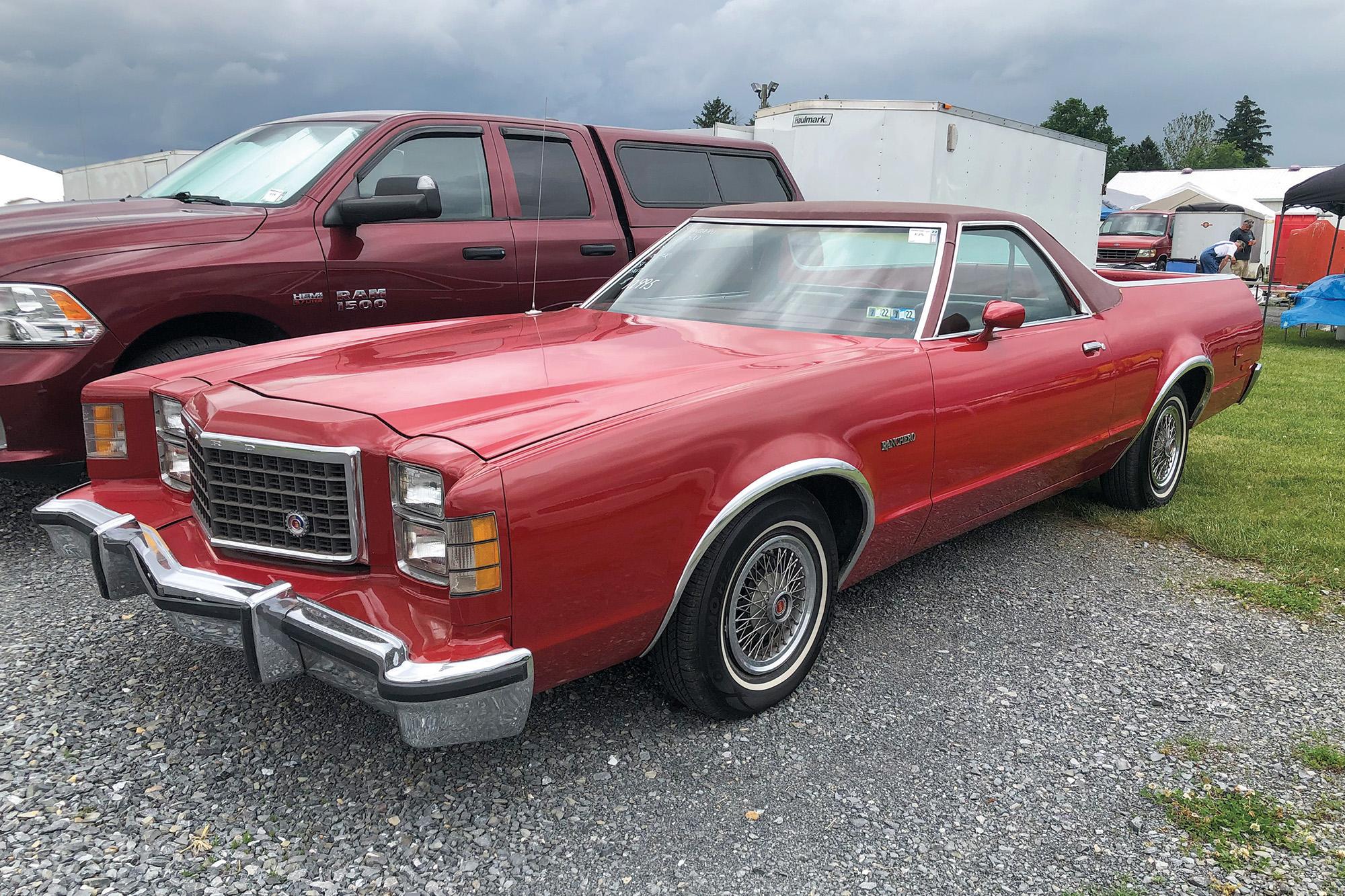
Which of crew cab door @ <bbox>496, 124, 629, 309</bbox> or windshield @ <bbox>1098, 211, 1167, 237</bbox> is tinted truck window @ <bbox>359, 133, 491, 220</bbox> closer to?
crew cab door @ <bbox>496, 124, 629, 309</bbox>

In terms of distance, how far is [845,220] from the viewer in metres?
3.85

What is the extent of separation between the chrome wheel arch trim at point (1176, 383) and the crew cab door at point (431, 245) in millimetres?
3188

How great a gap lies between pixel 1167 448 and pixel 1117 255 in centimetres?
2229

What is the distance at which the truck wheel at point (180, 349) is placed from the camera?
13.3 feet

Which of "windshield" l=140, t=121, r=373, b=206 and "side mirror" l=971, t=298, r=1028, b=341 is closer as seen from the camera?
"side mirror" l=971, t=298, r=1028, b=341

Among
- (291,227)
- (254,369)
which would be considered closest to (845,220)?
(254,369)

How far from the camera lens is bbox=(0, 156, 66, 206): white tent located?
15.4m

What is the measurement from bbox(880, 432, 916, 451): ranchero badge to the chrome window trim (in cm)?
55

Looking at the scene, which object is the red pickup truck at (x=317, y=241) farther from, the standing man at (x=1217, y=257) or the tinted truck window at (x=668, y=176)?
the standing man at (x=1217, y=257)

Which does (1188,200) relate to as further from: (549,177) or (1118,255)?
(549,177)

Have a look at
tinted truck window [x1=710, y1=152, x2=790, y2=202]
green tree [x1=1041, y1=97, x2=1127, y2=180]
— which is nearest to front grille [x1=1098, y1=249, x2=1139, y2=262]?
tinted truck window [x1=710, y1=152, x2=790, y2=202]

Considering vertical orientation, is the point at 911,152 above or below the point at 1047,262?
above

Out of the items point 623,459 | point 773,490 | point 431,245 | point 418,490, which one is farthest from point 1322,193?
point 418,490

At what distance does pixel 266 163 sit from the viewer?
16.4ft
